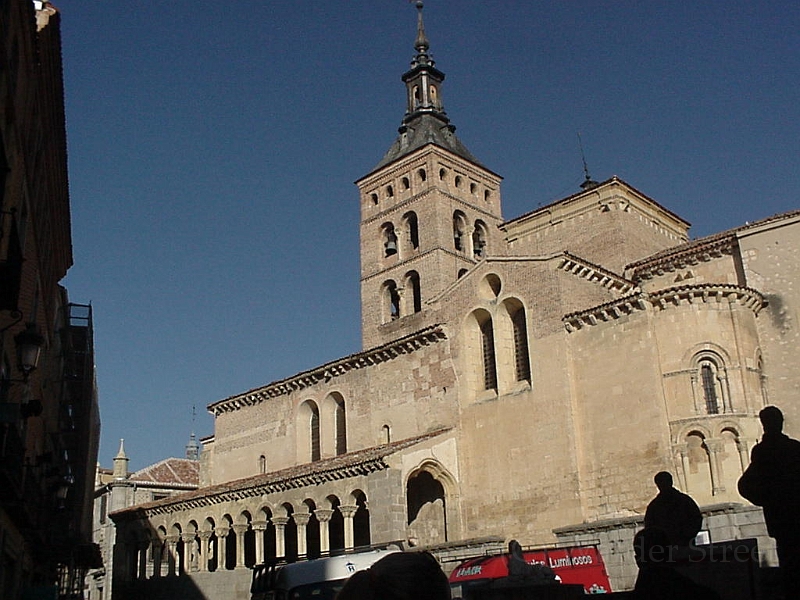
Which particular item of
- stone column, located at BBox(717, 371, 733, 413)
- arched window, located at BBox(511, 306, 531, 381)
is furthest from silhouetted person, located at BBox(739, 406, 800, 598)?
arched window, located at BBox(511, 306, 531, 381)

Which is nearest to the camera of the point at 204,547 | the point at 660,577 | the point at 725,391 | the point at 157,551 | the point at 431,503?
the point at 660,577

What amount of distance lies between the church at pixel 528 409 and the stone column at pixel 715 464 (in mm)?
51

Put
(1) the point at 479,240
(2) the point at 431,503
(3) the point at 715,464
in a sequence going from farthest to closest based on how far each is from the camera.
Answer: (1) the point at 479,240 → (2) the point at 431,503 → (3) the point at 715,464

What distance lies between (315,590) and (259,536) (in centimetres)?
1593

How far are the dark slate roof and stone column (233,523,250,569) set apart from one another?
1980 centimetres

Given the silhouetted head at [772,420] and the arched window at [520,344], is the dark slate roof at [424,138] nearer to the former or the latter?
the arched window at [520,344]

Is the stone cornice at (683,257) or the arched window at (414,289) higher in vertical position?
the arched window at (414,289)

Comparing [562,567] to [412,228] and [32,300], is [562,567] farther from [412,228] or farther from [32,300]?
[412,228]

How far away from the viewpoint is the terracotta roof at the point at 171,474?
52500 mm

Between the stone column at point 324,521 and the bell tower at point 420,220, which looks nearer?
the stone column at point 324,521

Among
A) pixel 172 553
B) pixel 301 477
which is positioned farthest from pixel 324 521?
pixel 172 553

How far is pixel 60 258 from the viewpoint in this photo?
71.4 feet

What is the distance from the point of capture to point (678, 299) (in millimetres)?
24141

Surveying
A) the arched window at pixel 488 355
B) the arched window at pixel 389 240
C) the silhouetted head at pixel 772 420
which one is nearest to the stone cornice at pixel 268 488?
the arched window at pixel 488 355
